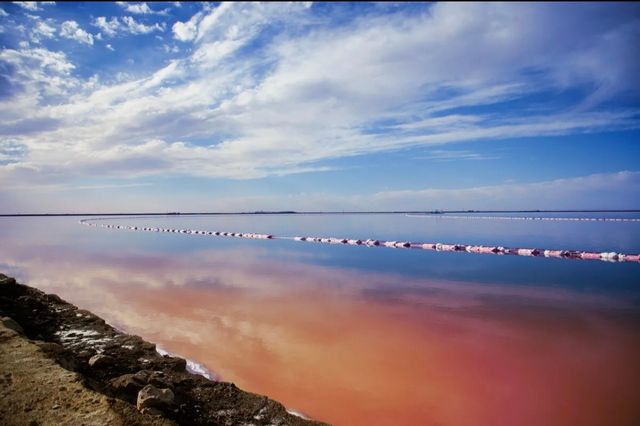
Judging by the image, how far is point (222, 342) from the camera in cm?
652

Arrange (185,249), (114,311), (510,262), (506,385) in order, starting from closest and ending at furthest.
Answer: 1. (506,385)
2. (114,311)
3. (510,262)
4. (185,249)

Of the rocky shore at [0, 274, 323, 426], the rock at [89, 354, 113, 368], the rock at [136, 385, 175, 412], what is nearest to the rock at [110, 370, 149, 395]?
the rocky shore at [0, 274, 323, 426]

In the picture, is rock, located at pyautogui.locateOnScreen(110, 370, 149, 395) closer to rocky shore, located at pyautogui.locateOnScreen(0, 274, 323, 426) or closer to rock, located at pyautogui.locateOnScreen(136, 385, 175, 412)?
rocky shore, located at pyautogui.locateOnScreen(0, 274, 323, 426)

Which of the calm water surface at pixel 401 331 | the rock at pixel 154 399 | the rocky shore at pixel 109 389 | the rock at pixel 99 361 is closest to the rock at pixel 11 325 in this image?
the rocky shore at pixel 109 389

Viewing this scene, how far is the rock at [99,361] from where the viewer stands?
4.69 metres

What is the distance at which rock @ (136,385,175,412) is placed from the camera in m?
3.52

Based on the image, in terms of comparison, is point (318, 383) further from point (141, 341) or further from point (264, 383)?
point (141, 341)

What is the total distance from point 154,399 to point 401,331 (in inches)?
187

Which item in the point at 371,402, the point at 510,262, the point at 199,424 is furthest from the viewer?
the point at 510,262

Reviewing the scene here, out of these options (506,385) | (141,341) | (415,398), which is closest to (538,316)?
(506,385)

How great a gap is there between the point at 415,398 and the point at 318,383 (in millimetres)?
1273

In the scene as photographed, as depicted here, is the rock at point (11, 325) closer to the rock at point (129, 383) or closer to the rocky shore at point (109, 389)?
the rocky shore at point (109, 389)

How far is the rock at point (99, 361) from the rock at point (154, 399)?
1.47m

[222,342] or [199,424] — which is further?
[222,342]
